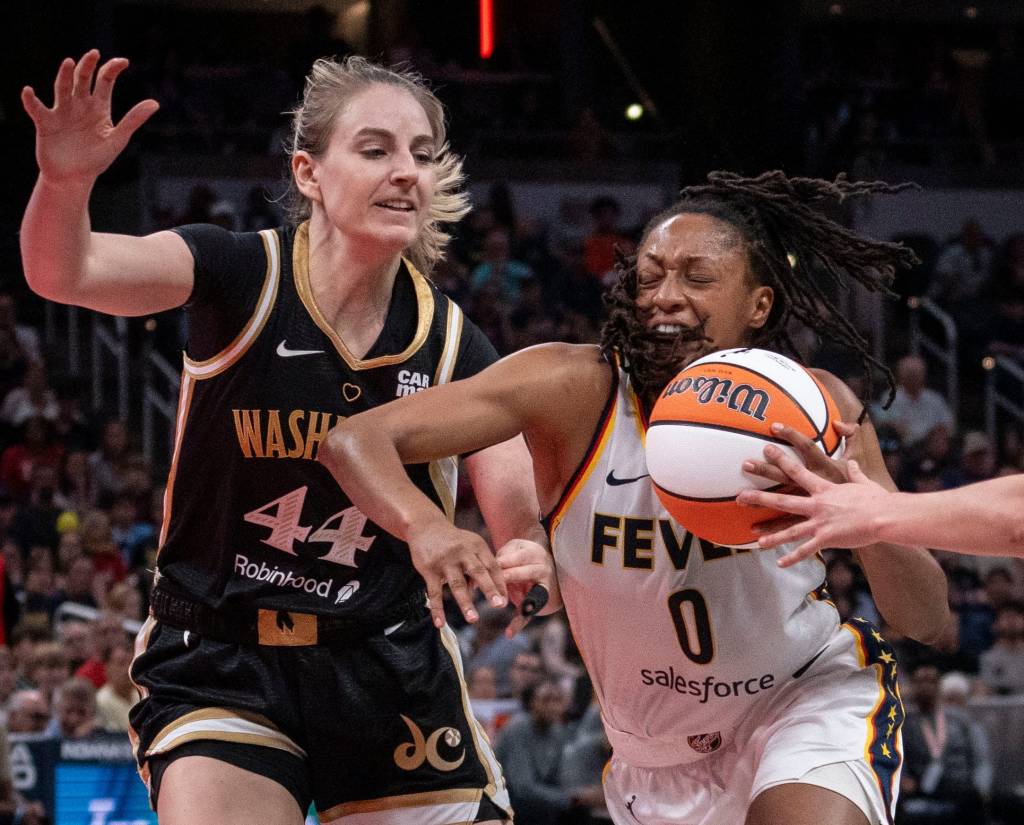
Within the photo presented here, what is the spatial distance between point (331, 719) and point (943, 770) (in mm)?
5807

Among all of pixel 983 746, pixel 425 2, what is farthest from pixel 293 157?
pixel 425 2

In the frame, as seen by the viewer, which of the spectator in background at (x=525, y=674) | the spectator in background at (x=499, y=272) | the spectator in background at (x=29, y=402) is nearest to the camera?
the spectator in background at (x=525, y=674)

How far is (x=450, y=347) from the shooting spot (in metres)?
3.75

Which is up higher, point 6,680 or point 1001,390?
point 1001,390

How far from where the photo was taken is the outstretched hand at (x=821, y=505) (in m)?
Answer: 2.78

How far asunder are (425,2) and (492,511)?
15.0 metres

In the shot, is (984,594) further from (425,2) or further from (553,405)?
(425,2)

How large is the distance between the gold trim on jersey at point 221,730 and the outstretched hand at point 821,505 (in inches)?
46.2

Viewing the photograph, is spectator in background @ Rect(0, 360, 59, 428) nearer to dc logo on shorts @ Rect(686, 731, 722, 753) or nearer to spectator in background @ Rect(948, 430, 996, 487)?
spectator in background @ Rect(948, 430, 996, 487)

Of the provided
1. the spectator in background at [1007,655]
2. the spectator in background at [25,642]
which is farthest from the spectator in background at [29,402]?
the spectator in background at [1007,655]

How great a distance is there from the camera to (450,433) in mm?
3217

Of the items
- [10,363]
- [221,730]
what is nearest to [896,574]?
[221,730]

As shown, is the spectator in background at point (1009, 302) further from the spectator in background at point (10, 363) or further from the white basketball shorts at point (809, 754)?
the white basketball shorts at point (809, 754)

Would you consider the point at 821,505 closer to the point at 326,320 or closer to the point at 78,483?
the point at 326,320
